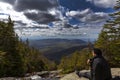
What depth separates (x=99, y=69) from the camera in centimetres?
1425

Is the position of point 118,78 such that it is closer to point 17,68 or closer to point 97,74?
point 97,74

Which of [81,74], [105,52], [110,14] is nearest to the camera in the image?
[81,74]

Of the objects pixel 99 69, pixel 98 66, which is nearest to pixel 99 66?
pixel 98 66

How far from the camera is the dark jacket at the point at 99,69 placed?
46.5 feet

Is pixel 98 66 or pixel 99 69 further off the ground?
pixel 98 66

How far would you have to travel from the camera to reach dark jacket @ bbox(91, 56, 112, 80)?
46.5 ft

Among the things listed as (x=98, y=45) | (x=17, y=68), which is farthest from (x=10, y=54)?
(x=98, y=45)

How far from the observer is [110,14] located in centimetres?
4056

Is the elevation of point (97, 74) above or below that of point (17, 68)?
above

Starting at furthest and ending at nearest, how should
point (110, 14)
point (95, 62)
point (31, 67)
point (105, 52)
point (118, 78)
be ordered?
point (31, 67)
point (105, 52)
point (110, 14)
point (118, 78)
point (95, 62)

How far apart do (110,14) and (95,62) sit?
27.3 meters

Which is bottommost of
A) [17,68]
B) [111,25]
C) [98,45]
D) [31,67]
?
[31,67]

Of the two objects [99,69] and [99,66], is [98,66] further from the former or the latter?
[99,69]

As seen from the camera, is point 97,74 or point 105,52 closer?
point 97,74
